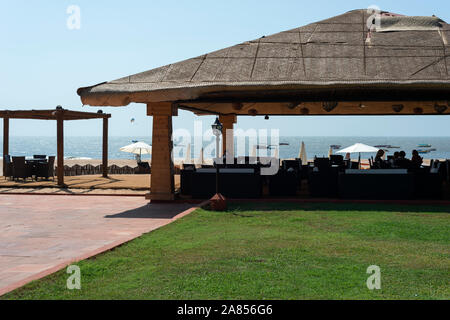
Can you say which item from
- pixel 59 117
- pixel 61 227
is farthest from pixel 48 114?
pixel 61 227

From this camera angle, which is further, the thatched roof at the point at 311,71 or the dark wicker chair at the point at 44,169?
the dark wicker chair at the point at 44,169

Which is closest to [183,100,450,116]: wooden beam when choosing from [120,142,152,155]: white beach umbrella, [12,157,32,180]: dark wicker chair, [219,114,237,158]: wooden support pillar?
[219,114,237,158]: wooden support pillar

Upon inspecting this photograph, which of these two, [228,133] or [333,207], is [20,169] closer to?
[228,133]

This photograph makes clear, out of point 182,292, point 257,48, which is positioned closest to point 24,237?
point 182,292

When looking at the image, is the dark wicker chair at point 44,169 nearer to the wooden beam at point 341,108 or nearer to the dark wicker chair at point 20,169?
the dark wicker chair at point 20,169

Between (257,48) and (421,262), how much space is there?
9812mm

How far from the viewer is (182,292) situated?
5.57 metres

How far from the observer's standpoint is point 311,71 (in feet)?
45.0

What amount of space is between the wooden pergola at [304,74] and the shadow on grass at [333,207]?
105 inches

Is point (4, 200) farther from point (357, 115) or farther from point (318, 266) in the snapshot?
point (357, 115)

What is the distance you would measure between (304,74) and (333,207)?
11.7 feet

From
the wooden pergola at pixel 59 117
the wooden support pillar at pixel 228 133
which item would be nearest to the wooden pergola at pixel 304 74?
the wooden pergola at pixel 59 117

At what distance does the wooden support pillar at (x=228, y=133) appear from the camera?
2238cm

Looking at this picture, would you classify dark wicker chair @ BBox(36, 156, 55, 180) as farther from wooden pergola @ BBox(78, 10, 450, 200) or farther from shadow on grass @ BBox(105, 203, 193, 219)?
shadow on grass @ BBox(105, 203, 193, 219)
